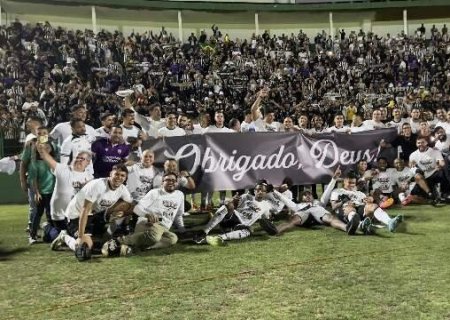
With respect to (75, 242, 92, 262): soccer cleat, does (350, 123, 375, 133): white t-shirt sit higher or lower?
higher

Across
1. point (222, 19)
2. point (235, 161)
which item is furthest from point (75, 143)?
point (222, 19)

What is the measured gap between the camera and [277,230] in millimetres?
8633

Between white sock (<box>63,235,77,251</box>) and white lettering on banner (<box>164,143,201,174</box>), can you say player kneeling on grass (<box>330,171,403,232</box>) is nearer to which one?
white lettering on banner (<box>164,143,201,174</box>)

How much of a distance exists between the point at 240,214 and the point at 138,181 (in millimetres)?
1711

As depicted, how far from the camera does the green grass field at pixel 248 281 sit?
493 centimetres

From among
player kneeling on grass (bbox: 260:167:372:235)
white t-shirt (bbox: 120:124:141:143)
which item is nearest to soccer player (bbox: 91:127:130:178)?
white t-shirt (bbox: 120:124:141:143)

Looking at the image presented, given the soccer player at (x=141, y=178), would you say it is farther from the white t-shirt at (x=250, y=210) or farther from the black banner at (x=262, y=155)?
the white t-shirt at (x=250, y=210)

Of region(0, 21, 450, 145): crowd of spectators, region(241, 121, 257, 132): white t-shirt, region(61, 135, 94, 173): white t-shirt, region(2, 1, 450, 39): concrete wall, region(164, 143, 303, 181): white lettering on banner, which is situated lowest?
region(164, 143, 303, 181): white lettering on banner

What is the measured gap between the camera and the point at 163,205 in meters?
8.06

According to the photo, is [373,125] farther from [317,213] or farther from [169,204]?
[169,204]

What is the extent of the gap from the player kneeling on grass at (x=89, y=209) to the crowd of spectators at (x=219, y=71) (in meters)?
9.01

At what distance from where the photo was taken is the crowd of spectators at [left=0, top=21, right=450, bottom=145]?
19.8 metres

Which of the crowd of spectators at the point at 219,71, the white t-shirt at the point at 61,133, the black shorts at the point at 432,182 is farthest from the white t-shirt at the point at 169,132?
the crowd of spectators at the point at 219,71

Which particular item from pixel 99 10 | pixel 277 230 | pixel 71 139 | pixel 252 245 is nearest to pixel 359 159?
pixel 277 230
